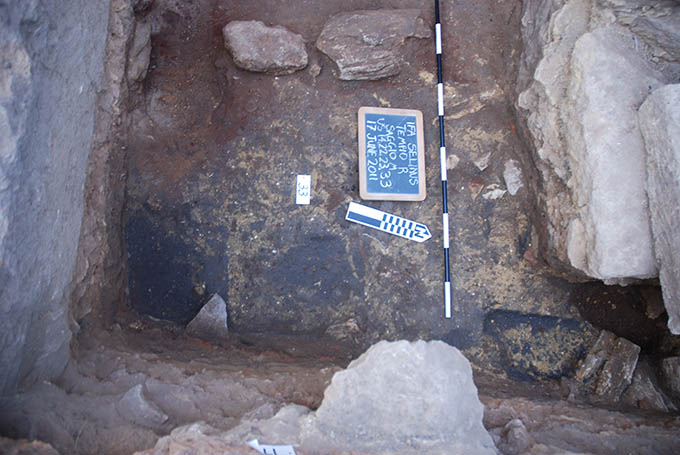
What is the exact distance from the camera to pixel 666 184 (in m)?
2.44

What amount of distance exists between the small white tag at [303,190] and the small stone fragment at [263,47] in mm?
728

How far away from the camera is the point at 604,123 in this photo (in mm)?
2668

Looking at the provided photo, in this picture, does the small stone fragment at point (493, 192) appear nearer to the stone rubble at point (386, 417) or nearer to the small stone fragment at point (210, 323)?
the stone rubble at point (386, 417)

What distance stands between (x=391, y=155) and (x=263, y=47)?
107 centimetres

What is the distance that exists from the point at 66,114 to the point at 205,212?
1053 mm

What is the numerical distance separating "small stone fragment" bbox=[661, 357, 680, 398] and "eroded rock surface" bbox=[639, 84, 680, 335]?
0.58m

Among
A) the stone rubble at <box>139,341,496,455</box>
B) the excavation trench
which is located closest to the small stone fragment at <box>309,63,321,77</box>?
the excavation trench

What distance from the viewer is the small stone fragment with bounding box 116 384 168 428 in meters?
2.10

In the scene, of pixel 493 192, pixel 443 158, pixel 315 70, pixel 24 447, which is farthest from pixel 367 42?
pixel 24 447

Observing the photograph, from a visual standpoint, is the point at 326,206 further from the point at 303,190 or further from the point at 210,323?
the point at 210,323

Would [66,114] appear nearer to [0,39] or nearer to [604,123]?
[0,39]

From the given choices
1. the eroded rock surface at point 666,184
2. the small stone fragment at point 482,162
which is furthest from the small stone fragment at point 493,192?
the eroded rock surface at point 666,184

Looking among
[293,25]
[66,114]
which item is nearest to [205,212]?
[66,114]

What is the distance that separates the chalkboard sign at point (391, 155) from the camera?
10.6 ft
